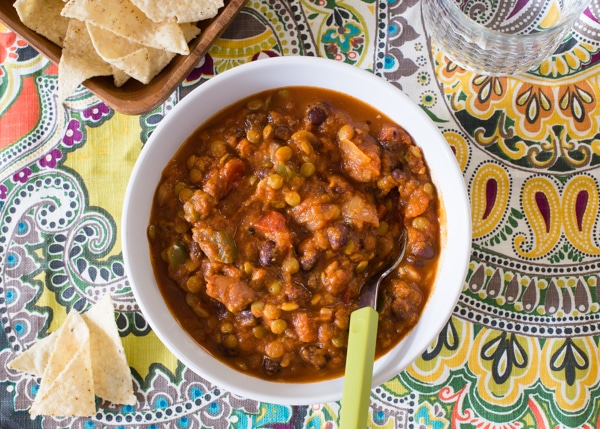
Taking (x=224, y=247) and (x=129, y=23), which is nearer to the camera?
(x=224, y=247)

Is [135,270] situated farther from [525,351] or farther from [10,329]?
[525,351]

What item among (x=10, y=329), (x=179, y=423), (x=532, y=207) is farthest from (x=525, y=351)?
(x=10, y=329)

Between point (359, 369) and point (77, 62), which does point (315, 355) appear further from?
point (77, 62)

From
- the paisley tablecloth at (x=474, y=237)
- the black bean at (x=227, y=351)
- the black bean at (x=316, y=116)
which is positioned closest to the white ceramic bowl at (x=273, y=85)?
the black bean at (x=227, y=351)

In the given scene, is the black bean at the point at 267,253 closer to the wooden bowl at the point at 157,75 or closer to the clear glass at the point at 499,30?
the wooden bowl at the point at 157,75

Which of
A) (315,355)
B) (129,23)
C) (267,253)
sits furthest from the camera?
(129,23)

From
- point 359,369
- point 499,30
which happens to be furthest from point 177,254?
point 499,30
